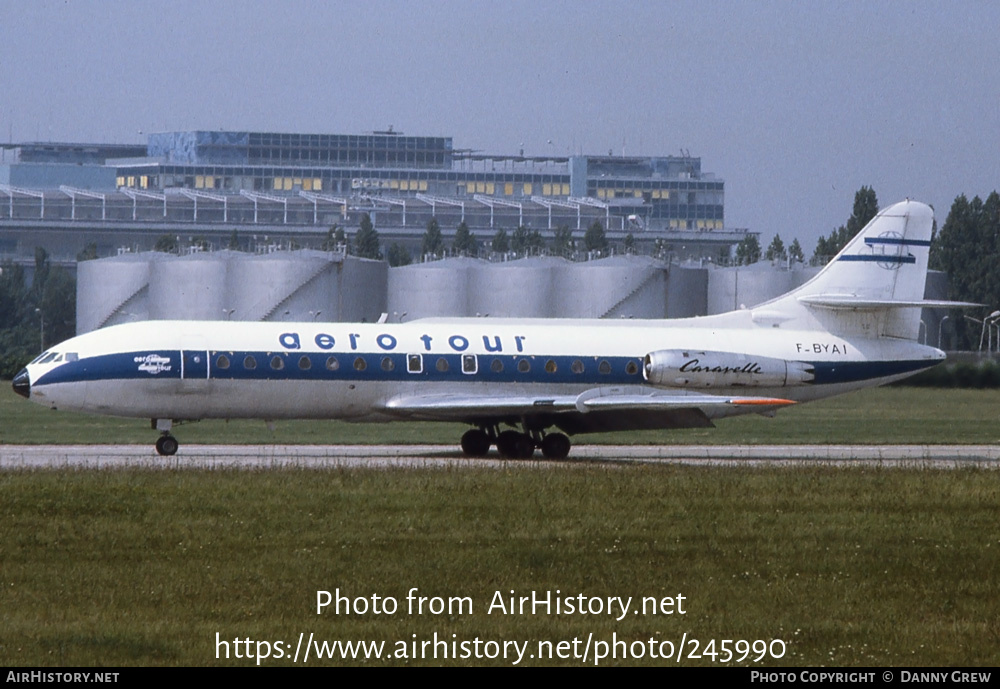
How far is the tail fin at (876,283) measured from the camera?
38.5m

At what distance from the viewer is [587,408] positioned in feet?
113

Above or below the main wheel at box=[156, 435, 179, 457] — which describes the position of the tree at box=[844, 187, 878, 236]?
above

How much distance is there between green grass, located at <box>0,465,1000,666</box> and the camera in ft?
50.4

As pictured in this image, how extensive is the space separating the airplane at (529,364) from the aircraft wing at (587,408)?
1.8 inches

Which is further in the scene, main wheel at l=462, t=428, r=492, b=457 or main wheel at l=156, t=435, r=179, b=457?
main wheel at l=462, t=428, r=492, b=457

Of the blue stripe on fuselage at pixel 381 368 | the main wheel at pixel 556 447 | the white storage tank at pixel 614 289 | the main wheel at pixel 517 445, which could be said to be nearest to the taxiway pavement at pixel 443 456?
the main wheel at pixel 517 445

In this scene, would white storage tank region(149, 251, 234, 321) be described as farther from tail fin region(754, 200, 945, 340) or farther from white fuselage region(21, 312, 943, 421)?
tail fin region(754, 200, 945, 340)

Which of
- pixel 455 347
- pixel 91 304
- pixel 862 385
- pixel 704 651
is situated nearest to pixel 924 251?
pixel 862 385

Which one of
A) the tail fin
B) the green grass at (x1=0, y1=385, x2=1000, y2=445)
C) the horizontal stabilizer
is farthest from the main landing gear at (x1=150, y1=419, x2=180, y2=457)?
the horizontal stabilizer

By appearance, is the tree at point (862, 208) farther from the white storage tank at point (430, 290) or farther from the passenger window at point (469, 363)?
the passenger window at point (469, 363)

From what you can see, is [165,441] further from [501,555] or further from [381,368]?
[501,555]

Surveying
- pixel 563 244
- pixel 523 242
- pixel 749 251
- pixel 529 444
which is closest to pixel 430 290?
pixel 523 242

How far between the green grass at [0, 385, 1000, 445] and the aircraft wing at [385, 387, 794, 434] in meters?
6.91

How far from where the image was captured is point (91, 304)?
98.1 meters
